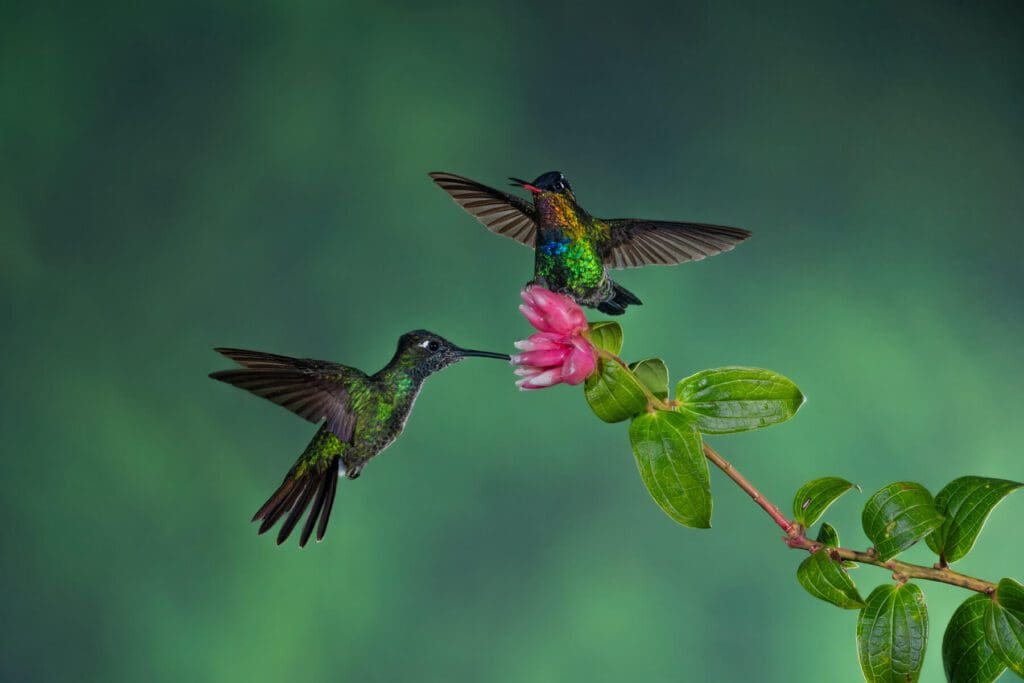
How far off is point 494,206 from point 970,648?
497 mm

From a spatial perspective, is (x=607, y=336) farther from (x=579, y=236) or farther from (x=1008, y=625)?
(x=1008, y=625)

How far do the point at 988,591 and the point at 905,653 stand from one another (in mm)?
69

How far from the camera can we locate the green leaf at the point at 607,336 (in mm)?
597

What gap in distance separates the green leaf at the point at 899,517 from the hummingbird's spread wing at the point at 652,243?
26cm

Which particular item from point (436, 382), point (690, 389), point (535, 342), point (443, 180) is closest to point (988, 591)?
point (690, 389)

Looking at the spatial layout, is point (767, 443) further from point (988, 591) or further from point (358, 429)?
point (358, 429)

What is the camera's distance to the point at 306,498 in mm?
627

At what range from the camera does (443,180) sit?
72cm

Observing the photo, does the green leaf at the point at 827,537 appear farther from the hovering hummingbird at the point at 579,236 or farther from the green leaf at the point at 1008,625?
the hovering hummingbird at the point at 579,236

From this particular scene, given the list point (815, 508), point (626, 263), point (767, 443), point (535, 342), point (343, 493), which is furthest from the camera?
point (767, 443)

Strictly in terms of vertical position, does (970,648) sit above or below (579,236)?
below

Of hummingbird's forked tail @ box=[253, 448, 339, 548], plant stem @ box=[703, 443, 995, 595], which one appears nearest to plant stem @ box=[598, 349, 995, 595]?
plant stem @ box=[703, 443, 995, 595]

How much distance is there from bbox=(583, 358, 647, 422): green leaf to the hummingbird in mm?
80

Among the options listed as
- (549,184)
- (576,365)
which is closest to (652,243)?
(549,184)
